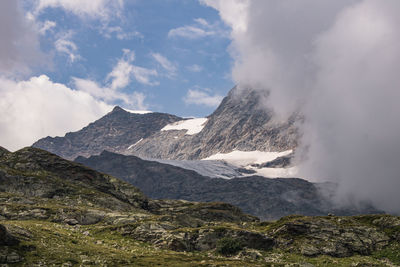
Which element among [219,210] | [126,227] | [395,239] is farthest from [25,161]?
[395,239]

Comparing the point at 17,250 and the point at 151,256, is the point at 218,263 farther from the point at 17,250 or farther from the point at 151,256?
the point at 17,250

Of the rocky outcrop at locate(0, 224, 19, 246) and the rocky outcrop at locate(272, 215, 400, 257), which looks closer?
the rocky outcrop at locate(0, 224, 19, 246)

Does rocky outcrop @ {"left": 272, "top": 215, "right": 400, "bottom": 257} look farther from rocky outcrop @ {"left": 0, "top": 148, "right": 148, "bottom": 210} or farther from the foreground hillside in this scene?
rocky outcrop @ {"left": 0, "top": 148, "right": 148, "bottom": 210}

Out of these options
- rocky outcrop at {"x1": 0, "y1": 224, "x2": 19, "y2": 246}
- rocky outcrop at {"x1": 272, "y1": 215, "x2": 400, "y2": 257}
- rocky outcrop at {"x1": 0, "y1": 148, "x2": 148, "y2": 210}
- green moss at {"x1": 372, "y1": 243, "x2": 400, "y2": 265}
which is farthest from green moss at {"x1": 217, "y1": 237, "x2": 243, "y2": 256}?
rocky outcrop at {"x1": 0, "y1": 148, "x2": 148, "y2": 210}

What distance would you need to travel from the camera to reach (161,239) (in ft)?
212

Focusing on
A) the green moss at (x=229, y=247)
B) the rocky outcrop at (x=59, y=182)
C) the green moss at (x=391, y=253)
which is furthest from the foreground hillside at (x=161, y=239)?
the rocky outcrop at (x=59, y=182)

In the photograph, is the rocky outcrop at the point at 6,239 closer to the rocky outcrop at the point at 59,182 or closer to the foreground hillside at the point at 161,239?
the foreground hillside at the point at 161,239

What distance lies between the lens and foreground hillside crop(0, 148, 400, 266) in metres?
45.5

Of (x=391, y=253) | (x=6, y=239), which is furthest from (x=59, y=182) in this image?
(x=391, y=253)

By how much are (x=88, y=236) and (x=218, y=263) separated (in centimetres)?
2326

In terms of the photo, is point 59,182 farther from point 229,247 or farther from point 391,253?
point 391,253

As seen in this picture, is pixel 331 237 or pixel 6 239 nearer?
pixel 6 239

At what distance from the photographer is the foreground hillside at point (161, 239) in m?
45.5

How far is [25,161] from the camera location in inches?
4769
